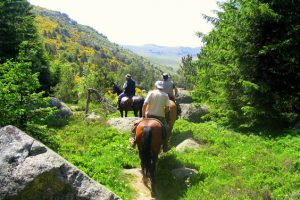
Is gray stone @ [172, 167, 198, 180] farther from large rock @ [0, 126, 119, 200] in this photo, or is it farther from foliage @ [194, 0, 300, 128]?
foliage @ [194, 0, 300, 128]

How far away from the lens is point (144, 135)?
12586mm

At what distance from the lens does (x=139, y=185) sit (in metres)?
13.0

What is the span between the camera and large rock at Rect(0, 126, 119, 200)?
331 inches

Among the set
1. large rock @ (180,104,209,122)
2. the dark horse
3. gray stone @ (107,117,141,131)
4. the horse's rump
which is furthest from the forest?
the dark horse

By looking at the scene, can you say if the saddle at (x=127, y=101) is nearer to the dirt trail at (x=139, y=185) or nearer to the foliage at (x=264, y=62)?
the foliage at (x=264, y=62)

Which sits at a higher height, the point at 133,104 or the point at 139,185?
the point at 133,104

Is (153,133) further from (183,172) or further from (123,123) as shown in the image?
(123,123)

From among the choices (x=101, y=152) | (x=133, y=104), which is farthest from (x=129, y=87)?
(x=101, y=152)

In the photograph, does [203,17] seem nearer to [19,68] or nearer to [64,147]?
[64,147]

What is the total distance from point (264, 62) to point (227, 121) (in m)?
3.68

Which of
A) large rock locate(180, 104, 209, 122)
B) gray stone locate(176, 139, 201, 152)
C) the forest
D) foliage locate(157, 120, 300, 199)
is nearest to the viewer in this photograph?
foliage locate(157, 120, 300, 199)

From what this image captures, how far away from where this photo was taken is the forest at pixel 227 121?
40.7 ft

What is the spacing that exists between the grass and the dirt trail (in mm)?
199

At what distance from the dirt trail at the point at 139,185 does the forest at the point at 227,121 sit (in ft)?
0.88
